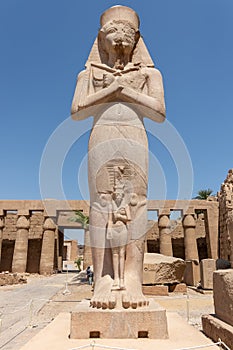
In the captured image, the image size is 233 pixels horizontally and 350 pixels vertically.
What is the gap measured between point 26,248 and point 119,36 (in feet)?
72.1

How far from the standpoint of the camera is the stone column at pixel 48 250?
73.9ft

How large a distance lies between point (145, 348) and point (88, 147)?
1.91 metres

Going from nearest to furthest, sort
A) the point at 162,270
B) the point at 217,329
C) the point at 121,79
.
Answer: the point at 217,329, the point at 121,79, the point at 162,270

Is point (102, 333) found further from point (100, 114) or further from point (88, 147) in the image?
point (100, 114)

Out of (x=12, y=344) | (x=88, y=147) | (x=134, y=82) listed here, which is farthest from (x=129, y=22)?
(x=12, y=344)

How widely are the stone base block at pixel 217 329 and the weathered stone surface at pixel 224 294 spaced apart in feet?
0.23

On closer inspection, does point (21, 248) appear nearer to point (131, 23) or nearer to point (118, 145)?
point (118, 145)

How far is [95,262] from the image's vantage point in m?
2.85

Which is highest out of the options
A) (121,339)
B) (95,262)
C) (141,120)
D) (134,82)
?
(134,82)

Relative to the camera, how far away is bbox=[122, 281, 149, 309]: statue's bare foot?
2.41 m

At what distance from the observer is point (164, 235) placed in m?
22.4

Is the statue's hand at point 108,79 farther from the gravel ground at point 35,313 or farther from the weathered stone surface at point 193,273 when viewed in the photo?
the weathered stone surface at point 193,273

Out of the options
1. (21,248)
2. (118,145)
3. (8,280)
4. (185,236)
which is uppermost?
(185,236)

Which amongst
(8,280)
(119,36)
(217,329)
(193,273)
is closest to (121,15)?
(119,36)
